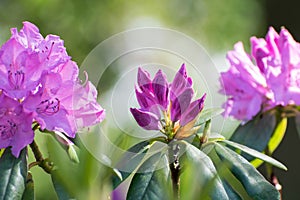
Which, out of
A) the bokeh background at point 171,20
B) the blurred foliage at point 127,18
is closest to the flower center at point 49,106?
the bokeh background at point 171,20

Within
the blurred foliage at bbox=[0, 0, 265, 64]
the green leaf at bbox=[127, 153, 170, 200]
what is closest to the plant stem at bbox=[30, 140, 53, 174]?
the green leaf at bbox=[127, 153, 170, 200]

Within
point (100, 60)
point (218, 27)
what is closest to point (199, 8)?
point (218, 27)

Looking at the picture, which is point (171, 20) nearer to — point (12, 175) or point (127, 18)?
point (127, 18)

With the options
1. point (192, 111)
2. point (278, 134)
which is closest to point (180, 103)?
point (192, 111)

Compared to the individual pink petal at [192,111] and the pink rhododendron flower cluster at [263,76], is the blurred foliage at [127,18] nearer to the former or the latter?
the pink rhododendron flower cluster at [263,76]

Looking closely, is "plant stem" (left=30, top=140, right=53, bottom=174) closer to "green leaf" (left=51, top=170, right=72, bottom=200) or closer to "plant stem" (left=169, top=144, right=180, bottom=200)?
"green leaf" (left=51, top=170, right=72, bottom=200)
